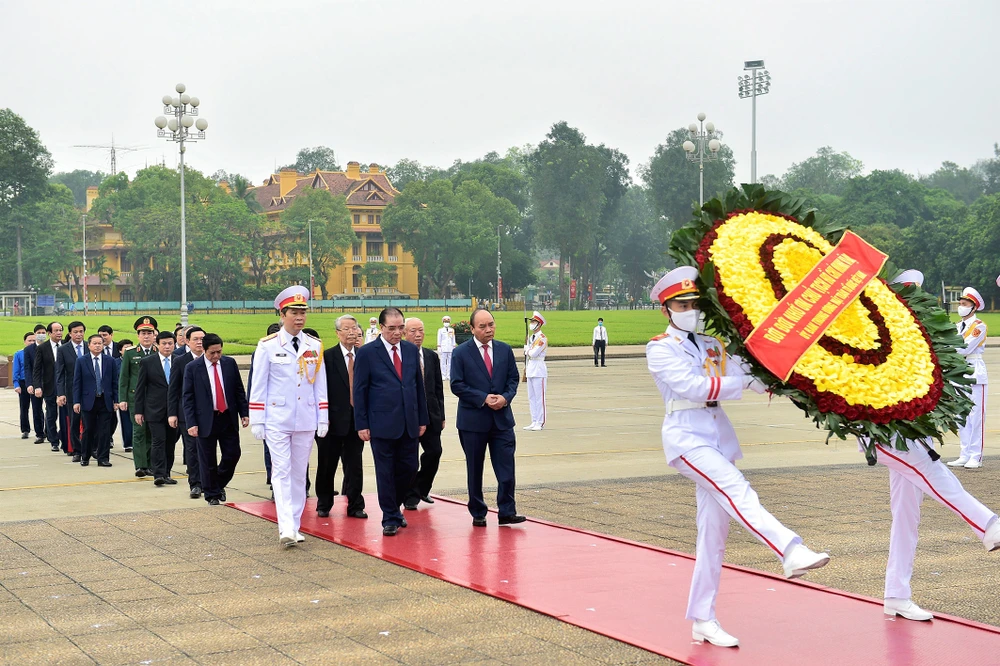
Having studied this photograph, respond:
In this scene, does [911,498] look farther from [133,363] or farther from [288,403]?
[133,363]

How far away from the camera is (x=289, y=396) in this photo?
9789 mm

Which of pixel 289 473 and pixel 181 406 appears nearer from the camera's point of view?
pixel 289 473

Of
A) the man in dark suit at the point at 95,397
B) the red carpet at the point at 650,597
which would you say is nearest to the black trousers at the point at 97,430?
the man in dark suit at the point at 95,397

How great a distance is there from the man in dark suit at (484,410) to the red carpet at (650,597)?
26cm

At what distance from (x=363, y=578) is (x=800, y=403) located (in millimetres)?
3388

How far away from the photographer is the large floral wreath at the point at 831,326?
6020 millimetres

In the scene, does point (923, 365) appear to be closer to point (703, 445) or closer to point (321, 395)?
point (703, 445)

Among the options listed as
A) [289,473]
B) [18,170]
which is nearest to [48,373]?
[289,473]

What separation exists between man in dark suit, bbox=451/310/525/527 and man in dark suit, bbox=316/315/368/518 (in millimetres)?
1235

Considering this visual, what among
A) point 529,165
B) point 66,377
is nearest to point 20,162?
point 529,165

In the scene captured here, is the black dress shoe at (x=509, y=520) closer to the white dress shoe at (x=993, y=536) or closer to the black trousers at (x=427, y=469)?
the black trousers at (x=427, y=469)

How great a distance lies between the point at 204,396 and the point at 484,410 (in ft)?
10.3

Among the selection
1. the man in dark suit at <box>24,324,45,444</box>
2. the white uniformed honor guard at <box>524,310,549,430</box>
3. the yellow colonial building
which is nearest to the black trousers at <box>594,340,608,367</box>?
the white uniformed honor guard at <box>524,310,549,430</box>

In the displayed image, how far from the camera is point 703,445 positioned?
6309 mm
